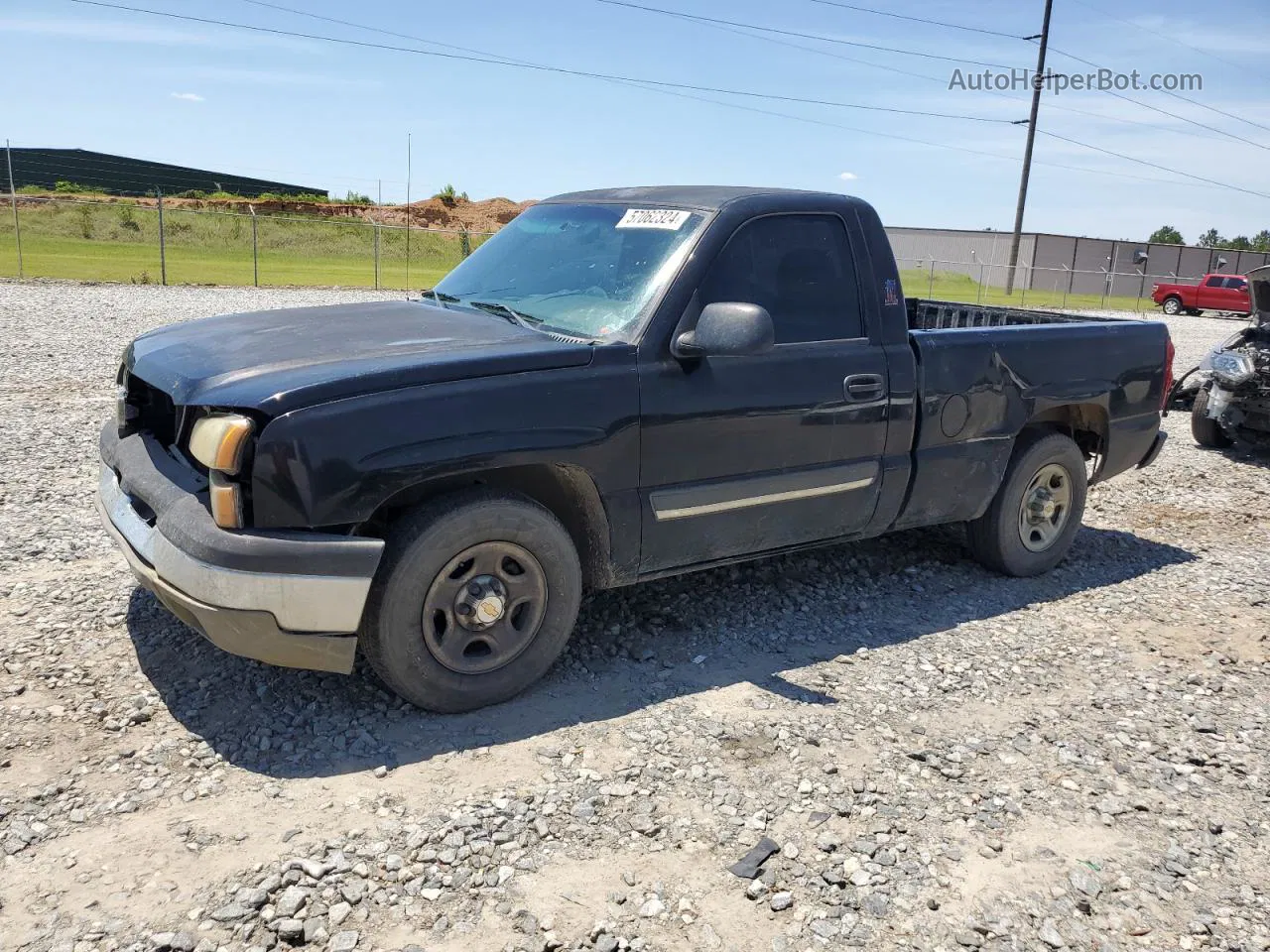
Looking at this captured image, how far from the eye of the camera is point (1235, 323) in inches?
1288

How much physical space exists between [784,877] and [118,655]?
9.05ft

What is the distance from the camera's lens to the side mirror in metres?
3.84

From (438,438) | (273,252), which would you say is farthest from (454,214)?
(438,438)

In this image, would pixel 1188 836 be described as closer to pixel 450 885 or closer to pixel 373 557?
pixel 450 885

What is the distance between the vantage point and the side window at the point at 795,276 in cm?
429

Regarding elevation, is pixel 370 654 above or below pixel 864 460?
below

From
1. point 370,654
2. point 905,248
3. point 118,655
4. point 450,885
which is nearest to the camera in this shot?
point 450,885

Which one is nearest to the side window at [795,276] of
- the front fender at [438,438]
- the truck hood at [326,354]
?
the front fender at [438,438]

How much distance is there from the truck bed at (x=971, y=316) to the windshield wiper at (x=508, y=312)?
271 cm

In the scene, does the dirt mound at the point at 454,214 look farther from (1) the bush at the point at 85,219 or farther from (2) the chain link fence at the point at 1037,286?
(2) the chain link fence at the point at 1037,286

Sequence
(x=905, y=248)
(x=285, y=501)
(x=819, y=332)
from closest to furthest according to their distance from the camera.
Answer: (x=285, y=501)
(x=819, y=332)
(x=905, y=248)

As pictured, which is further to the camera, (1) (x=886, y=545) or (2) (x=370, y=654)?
(1) (x=886, y=545)

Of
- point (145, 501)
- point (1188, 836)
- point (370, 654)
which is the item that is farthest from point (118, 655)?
point (1188, 836)

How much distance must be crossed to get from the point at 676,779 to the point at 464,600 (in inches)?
38.6
